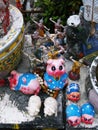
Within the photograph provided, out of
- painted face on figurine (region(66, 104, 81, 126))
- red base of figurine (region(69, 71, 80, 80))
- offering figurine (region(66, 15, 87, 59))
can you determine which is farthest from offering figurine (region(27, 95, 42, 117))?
offering figurine (region(66, 15, 87, 59))

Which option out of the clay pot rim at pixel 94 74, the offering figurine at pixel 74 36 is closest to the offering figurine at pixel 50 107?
the clay pot rim at pixel 94 74

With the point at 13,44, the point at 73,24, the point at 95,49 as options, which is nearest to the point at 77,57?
the point at 95,49

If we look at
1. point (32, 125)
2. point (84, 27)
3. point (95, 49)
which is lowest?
point (32, 125)

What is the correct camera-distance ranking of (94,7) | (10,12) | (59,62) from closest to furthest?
(59,62)
(94,7)
(10,12)

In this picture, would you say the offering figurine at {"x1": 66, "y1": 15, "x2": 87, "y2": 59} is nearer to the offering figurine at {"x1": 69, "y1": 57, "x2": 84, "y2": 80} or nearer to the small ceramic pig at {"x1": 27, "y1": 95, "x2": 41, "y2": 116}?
the offering figurine at {"x1": 69, "y1": 57, "x2": 84, "y2": 80}

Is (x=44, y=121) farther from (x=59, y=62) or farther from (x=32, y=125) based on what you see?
(x=59, y=62)

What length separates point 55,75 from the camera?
4.82 feet

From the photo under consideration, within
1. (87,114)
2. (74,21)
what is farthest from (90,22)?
(87,114)

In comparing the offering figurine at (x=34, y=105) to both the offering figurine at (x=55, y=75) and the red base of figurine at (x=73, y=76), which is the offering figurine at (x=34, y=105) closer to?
the offering figurine at (x=55, y=75)

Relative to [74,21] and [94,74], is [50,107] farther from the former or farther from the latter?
[74,21]

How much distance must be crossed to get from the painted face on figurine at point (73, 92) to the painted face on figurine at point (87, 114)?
0.08m

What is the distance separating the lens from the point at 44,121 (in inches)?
59.7

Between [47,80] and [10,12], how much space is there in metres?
0.43

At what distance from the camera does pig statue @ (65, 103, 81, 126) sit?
146cm
